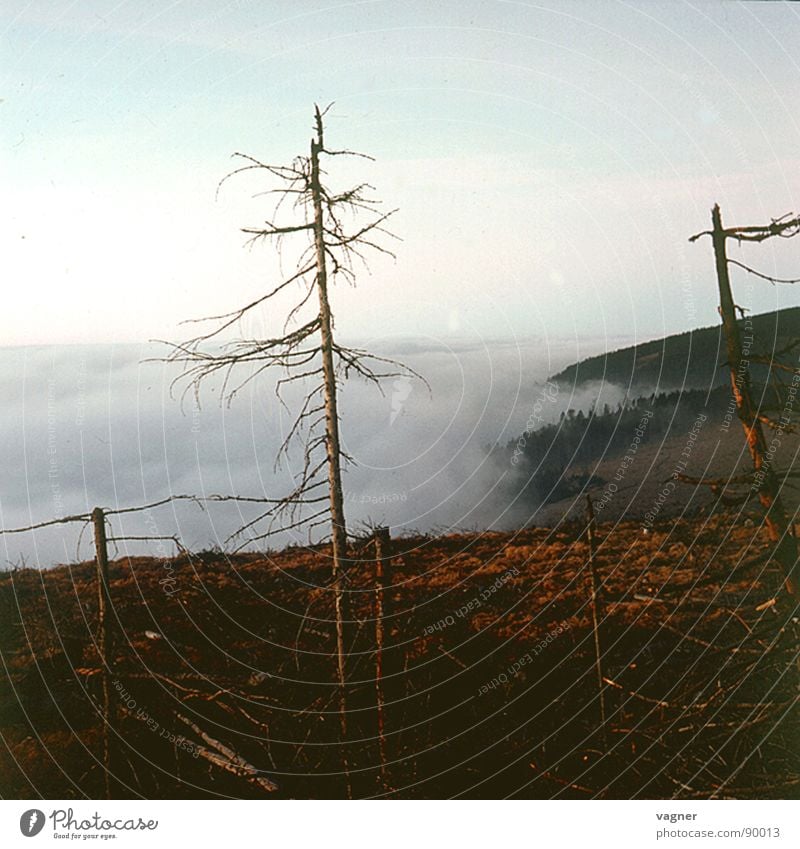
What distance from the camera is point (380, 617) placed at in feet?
20.8

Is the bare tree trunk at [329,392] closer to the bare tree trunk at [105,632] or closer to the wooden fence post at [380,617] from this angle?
the wooden fence post at [380,617]

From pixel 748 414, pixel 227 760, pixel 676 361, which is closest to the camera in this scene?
pixel 748 414

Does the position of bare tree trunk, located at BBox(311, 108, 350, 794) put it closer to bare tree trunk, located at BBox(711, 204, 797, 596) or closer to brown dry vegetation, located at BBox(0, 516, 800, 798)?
brown dry vegetation, located at BBox(0, 516, 800, 798)

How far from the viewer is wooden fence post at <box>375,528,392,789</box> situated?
6238mm

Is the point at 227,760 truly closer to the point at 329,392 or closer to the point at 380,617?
the point at 380,617

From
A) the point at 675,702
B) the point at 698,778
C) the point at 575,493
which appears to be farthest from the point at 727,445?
the point at 698,778

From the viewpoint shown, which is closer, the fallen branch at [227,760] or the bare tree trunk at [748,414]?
the bare tree trunk at [748,414]

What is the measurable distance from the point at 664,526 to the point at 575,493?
1.65 metres

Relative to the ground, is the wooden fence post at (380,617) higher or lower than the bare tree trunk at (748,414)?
lower

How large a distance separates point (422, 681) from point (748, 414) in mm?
3942

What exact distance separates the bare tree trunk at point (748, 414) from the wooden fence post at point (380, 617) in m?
3.19

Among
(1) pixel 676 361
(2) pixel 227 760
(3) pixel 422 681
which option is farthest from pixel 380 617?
(1) pixel 676 361

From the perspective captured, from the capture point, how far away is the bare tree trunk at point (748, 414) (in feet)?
20.3
